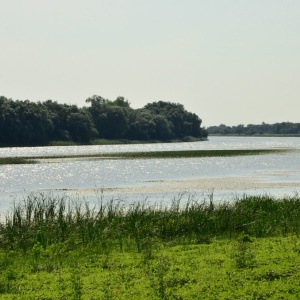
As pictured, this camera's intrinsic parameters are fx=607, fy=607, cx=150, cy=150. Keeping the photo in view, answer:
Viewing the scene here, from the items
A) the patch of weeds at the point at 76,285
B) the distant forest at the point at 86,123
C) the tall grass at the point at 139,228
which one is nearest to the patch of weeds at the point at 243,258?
the tall grass at the point at 139,228

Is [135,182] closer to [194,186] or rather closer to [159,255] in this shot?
[194,186]

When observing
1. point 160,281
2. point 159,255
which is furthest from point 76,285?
point 159,255

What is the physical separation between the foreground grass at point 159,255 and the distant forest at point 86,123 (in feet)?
327

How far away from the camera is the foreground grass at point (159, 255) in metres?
12.7

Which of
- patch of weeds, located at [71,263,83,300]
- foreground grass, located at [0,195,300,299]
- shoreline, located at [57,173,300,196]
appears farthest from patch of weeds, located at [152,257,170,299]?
shoreline, located at [57,173,300,196]

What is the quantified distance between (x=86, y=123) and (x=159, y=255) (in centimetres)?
12476

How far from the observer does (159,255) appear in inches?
643

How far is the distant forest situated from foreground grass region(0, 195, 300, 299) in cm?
9981

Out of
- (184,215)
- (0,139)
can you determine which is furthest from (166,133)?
(184,215)

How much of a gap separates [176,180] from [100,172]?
12.3 meters

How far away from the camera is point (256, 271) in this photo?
1363 cm

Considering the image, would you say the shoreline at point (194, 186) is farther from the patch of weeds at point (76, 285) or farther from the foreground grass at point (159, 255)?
the patch of weeds at point (76, 285)

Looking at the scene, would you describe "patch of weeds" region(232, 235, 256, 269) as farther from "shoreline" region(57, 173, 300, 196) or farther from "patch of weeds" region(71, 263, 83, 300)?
"shoreline" region(57, 173, 300, 196)

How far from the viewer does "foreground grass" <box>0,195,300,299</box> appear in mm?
12680
